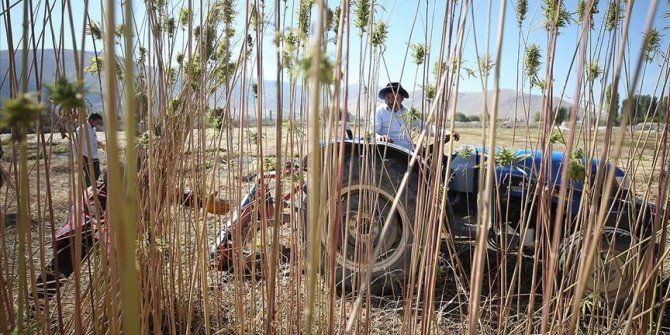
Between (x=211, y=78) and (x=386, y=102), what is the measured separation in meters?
1.64

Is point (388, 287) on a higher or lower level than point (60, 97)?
lower

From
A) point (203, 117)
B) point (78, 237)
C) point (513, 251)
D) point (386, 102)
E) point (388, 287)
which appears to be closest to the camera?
point (78, 237)

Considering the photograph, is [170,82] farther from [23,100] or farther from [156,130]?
[23,100]

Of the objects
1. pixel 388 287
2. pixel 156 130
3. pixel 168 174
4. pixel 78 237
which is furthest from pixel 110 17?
pixel 388 287

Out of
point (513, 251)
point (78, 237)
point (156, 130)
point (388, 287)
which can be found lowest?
point (388, 287)

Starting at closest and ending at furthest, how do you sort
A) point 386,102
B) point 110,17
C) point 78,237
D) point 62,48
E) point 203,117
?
point 110,17 < point 78,237 < point 62,48 < point 203,117 < point 386,102

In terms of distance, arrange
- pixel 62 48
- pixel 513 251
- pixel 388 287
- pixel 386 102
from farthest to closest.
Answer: pixel 386 102
pixel 513 251
pixel 388 287
pixel 62 48

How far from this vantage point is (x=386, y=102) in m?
2.59

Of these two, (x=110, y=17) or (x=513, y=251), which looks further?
(x=513, y=251)

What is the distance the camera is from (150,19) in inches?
30.8

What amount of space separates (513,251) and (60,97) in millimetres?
1882

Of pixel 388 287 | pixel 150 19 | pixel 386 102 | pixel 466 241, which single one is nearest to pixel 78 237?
pixel 150 19

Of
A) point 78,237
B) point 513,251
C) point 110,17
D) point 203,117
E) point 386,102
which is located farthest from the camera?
point 386,102

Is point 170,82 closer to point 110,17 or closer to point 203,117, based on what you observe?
point 203,117
